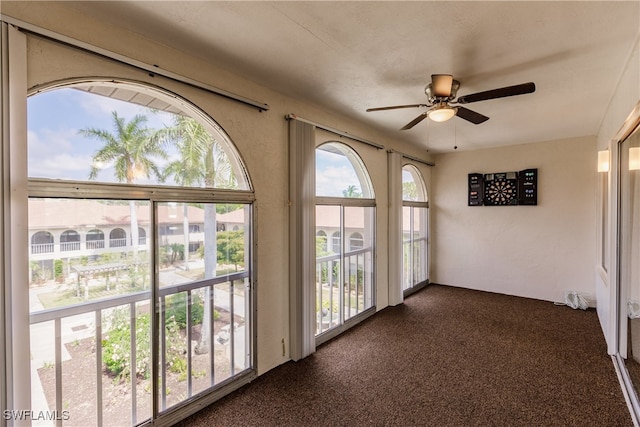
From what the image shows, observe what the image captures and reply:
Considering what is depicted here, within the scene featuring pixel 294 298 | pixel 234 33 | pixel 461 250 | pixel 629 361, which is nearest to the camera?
pixel 234 33

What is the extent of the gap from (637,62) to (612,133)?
126 centimetres

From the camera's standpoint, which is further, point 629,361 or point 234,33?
point 629,361

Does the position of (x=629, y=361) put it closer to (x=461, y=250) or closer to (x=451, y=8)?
(x=461, y=250)

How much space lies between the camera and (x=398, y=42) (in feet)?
Answer: 6.15

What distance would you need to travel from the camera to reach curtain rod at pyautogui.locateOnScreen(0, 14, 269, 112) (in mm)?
1387

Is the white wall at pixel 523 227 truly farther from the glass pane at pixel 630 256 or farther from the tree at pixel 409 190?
the glass pane at pixel 630 256

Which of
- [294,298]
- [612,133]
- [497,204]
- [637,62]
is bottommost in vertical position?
[294,298]

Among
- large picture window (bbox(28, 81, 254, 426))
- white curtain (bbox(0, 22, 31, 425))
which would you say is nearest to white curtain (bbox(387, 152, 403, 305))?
large picture window (bbox(28, 81, 254, 426))

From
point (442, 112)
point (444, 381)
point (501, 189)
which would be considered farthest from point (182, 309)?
point (501, 189)

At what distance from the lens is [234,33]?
70.7 inches

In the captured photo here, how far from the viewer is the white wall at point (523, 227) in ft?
14.0

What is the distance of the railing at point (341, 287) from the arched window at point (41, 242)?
2364 mm

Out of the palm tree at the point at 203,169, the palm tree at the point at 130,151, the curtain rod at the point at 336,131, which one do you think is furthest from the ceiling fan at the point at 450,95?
the palm tree at the point at 130,151

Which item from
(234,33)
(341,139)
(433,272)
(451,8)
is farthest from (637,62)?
(433,272)
